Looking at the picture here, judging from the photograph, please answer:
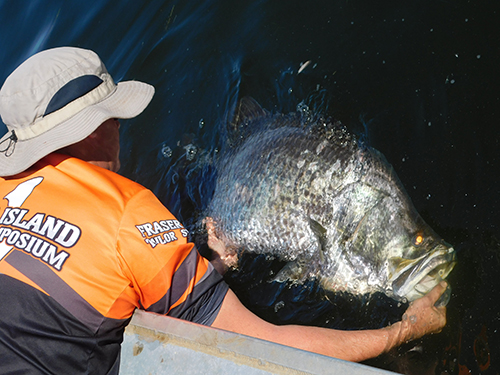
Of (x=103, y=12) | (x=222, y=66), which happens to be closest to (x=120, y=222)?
(x=222, y=66)

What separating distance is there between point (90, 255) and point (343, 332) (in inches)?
54.7

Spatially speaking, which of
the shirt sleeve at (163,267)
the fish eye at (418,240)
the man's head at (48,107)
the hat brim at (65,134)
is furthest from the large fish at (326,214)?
the man's head at (48,107)

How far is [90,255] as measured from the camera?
6.08ft

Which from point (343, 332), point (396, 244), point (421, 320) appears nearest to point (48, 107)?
point (343, 332)

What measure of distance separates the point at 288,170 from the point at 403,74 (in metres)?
1.56

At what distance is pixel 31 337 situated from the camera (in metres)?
1.76

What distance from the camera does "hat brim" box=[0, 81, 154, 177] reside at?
81.4 inches

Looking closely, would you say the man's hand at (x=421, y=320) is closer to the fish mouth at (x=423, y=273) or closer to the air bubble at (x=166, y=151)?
the fish mouth at (x=423, y=273)

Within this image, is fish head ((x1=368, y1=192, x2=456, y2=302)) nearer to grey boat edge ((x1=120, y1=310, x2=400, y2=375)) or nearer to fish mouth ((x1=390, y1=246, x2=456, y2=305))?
fish mouth ((x1=390, y1=246, x2=456, y2=305))

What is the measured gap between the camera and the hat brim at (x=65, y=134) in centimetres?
207

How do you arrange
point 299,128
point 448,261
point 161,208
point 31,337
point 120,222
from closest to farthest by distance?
1. point 31,337
2. point 120,222
3. point 161,208
4. point 448,261
5. point 299,128

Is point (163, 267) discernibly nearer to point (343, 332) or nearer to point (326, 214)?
point (343, 332)

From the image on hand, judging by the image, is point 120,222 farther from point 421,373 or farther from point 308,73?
point 308,73

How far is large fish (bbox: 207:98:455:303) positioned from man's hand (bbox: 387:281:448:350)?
6 cm
